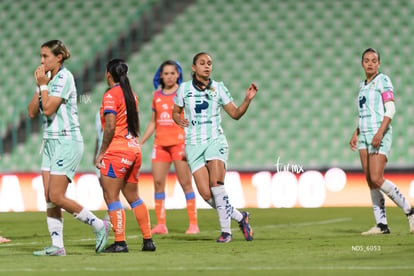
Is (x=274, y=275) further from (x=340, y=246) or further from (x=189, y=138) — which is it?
(x=189, y=138)

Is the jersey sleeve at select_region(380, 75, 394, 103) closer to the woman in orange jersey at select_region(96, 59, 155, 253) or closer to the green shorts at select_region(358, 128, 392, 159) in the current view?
the green shorts at select_region(358, 128, 392, 159)

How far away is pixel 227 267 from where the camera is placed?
7.41m

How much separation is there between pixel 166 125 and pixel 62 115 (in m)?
3.43

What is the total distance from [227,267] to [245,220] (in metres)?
2.55

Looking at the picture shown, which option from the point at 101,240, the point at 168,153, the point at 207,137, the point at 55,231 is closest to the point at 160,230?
the point at 168,153

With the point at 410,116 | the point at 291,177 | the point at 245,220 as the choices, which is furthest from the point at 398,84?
the point at 245,220

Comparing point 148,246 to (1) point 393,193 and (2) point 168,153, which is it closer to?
(2) point 168,153

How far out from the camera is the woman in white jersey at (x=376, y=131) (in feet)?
34.8

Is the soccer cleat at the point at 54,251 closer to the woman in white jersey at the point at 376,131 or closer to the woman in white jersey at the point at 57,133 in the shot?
the woman in white jersey at the point at 57,133

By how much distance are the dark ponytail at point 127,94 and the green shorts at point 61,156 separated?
1.76 feet

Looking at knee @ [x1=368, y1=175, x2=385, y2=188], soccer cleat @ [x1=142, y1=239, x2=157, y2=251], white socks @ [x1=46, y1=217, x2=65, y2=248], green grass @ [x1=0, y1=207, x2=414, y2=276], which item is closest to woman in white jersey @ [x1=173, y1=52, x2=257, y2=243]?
green grass @ [x1=0, y1=207, x2=414, y2=276]

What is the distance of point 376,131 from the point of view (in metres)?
10.7

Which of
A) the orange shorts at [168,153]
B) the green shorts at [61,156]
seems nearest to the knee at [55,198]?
the green shorts at [61,156]

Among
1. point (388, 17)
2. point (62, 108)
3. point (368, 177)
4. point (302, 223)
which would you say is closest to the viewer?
point (62, 108)
